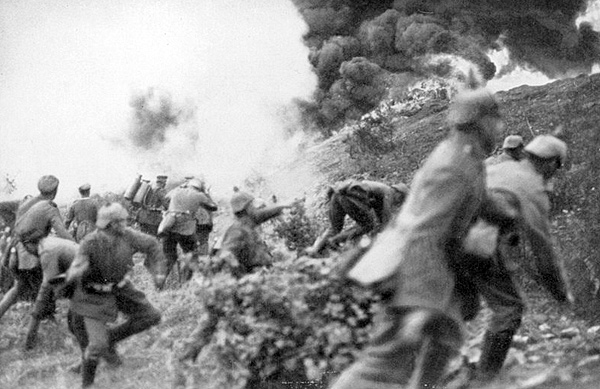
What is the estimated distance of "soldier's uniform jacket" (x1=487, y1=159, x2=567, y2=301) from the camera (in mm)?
4504

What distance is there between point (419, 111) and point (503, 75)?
0.93m

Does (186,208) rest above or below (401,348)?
above

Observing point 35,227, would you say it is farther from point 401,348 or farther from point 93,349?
point 401,348

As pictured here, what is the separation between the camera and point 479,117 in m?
4.07

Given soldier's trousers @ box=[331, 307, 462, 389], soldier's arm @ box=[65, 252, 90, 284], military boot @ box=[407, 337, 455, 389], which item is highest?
soldier's arm @ box=[65, 252, 90, 284]

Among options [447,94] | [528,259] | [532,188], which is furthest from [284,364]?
[447,94]

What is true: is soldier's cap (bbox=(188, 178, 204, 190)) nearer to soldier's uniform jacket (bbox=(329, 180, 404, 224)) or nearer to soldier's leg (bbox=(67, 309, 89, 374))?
soldier's uniform jacket (bbox=(329, 180, 404, 224))

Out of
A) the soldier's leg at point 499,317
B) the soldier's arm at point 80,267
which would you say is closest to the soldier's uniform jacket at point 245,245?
the soldier's arm at point 80,267

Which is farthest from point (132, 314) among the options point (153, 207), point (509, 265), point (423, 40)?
point (423, 40)

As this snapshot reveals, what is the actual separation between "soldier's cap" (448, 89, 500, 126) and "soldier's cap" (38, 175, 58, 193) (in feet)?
13.8

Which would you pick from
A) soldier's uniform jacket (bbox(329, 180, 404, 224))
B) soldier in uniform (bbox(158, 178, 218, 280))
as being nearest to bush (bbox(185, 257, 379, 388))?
soldier's uniform jacket (bbox(329, 180, 404, 224))

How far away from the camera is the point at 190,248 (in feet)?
29.3

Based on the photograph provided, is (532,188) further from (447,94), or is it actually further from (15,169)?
(15,169)

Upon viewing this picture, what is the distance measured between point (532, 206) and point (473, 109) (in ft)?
2.79
